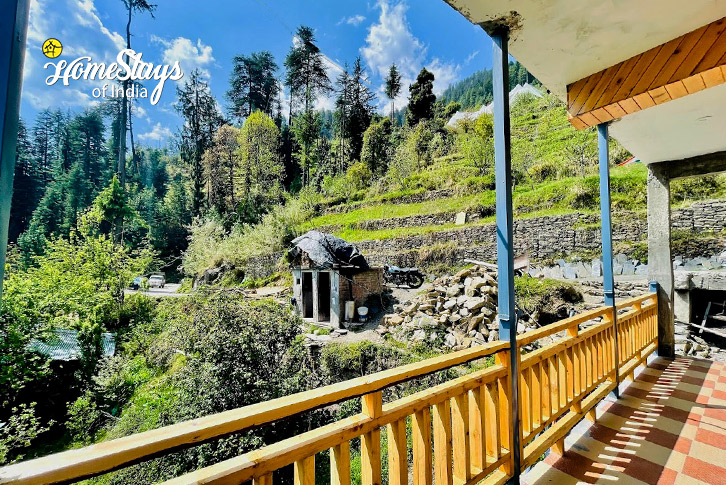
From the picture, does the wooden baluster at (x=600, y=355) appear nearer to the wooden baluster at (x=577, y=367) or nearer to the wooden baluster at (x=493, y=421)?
the wooden baluster at (x=577, y=367)

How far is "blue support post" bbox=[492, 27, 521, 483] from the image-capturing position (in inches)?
66.5

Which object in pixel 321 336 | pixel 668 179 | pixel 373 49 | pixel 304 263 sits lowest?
pixel 321 336

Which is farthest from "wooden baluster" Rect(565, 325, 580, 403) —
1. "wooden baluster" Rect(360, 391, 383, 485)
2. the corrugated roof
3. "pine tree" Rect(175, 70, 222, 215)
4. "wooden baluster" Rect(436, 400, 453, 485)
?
"pine tree" Rect(175, 70, 222, 215)

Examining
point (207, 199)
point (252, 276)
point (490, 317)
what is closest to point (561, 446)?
point (490, 317)

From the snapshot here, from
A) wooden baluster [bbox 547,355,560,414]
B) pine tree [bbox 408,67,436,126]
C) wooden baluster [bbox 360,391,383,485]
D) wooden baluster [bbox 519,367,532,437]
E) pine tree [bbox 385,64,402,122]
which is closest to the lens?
wooden baluster [bbox 360,391,383,485]

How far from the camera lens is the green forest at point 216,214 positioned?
5.54m

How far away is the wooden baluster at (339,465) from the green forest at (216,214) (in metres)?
1.09

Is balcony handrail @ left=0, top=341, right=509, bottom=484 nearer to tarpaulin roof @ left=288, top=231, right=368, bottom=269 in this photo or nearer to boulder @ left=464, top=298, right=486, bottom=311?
boulder @ left=464, top=298, right=486, bottom=311

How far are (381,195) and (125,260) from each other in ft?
44.7

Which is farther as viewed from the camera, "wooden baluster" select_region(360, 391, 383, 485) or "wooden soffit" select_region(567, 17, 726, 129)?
"wooden soffit" select_region(567, 17, 726, 129)

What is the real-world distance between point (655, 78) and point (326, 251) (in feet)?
29.8

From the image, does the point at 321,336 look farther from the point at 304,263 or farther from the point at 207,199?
the point at 207,199

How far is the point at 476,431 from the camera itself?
1.52 m

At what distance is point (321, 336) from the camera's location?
910 centimetres
